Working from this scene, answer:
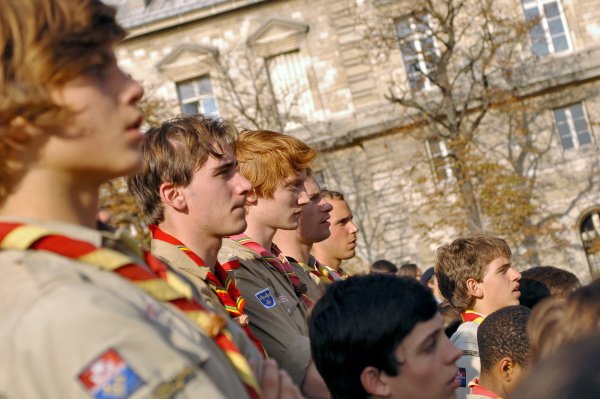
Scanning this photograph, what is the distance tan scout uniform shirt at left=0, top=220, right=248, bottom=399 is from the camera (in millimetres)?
1818

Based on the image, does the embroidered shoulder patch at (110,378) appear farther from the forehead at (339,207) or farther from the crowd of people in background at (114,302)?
the forehead at (339,207)

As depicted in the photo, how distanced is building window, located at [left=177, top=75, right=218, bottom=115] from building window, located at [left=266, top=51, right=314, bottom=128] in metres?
2.33

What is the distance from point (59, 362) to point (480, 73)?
28608 mm

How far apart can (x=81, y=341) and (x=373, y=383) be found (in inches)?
68.8

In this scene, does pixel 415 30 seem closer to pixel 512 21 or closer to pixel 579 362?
pixel 512 21

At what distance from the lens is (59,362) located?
1821mm

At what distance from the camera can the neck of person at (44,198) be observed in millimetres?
2236

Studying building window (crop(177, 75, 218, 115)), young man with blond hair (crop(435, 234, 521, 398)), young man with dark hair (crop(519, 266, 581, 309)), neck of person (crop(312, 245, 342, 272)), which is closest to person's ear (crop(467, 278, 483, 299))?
young man with blond hair (crop(435, 234, 521, 398))

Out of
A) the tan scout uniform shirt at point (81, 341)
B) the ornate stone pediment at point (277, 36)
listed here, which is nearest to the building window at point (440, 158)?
the ornate stone pediment at point (277, 36)

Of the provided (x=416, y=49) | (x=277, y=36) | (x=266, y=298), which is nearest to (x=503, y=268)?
(x=266, y=298)

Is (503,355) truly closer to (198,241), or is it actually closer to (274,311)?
(274,311)

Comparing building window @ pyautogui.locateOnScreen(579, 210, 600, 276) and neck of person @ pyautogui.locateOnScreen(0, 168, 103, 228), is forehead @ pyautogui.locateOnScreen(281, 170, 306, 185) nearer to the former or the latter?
neck of person @ pyautogui.locateOnScreen(0, 168, 103, 228)

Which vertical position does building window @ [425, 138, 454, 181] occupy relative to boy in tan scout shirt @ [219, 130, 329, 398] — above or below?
above

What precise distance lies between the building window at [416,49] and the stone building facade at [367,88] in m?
0.06
